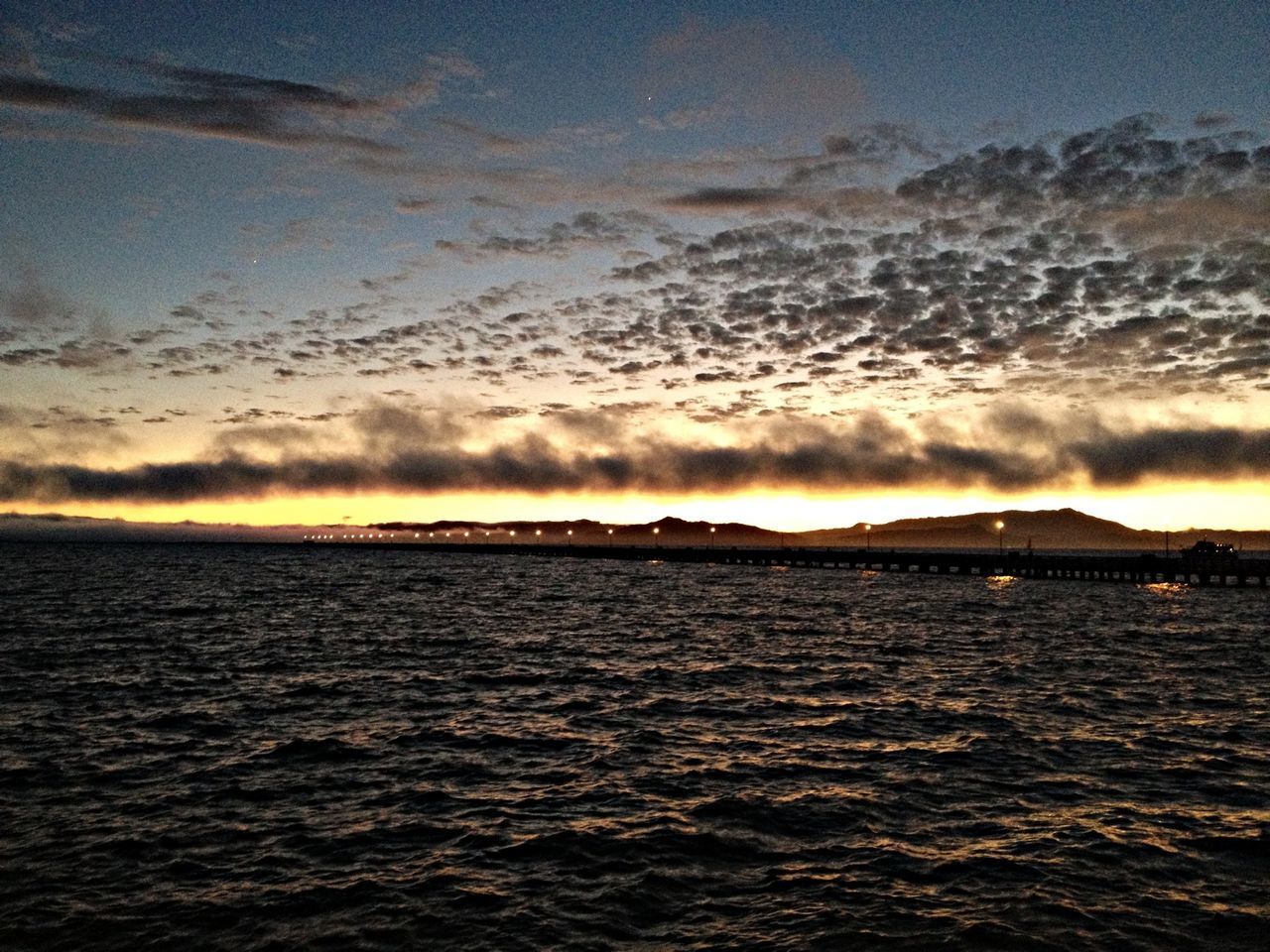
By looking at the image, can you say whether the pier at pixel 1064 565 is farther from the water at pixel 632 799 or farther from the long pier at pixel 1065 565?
the water at pixel 632 799

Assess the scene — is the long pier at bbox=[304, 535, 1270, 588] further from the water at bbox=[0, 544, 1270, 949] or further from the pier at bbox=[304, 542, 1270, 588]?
the water at bbox=[0, 544, 1270, 949]

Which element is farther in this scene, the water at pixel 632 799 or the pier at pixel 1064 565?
the pier at pixel 1064 565

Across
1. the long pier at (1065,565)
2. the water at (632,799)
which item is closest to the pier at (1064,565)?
the long pier at (1065,565)

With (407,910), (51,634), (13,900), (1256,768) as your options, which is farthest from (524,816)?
(51,634)

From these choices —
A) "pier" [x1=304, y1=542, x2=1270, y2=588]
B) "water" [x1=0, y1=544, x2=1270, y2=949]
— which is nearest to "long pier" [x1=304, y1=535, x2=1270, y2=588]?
"pier" [x1=304, y1=542, x2=1270, y2=588]

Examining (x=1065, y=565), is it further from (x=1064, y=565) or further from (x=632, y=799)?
(x=632, y=799)

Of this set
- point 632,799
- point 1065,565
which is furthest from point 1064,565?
point 632,799

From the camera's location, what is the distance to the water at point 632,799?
42.4ft

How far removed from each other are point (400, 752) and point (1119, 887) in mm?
15550

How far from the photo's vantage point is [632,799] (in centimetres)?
1855

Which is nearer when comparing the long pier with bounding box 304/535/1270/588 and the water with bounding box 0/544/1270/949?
the water with bounding box 0/544/1270/949

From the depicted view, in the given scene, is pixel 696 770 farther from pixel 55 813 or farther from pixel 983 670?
pixel 983 670

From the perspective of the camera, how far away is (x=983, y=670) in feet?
121

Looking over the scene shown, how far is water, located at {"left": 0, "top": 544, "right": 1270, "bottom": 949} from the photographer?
12.9m
